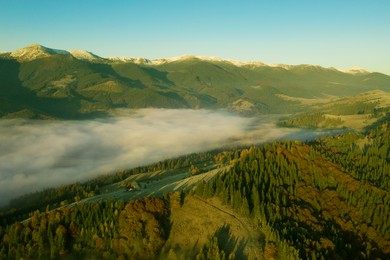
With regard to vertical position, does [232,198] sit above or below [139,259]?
above

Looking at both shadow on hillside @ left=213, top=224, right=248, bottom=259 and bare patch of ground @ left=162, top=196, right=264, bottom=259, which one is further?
bare patch of ground @ left=162, top=196, right=264, bottom=259

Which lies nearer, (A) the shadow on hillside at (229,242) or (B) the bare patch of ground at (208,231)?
(A) the shadow on hillside at (229,242)

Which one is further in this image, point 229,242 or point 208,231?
point 208,231

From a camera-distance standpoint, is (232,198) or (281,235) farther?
(232,198)

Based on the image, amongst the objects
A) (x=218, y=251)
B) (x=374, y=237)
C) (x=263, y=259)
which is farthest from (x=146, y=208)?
(x=374, y=237)

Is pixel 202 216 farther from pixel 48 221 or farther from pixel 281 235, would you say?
pixel 48 221

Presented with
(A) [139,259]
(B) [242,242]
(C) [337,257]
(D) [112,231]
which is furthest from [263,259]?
(D) [112,231]

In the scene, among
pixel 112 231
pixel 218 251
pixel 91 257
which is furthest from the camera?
pixel 112 231

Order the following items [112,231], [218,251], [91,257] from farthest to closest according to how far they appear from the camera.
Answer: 1. [112,231]
2. [91,257]
3. [218,251]

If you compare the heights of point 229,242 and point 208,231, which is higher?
point 208,231
